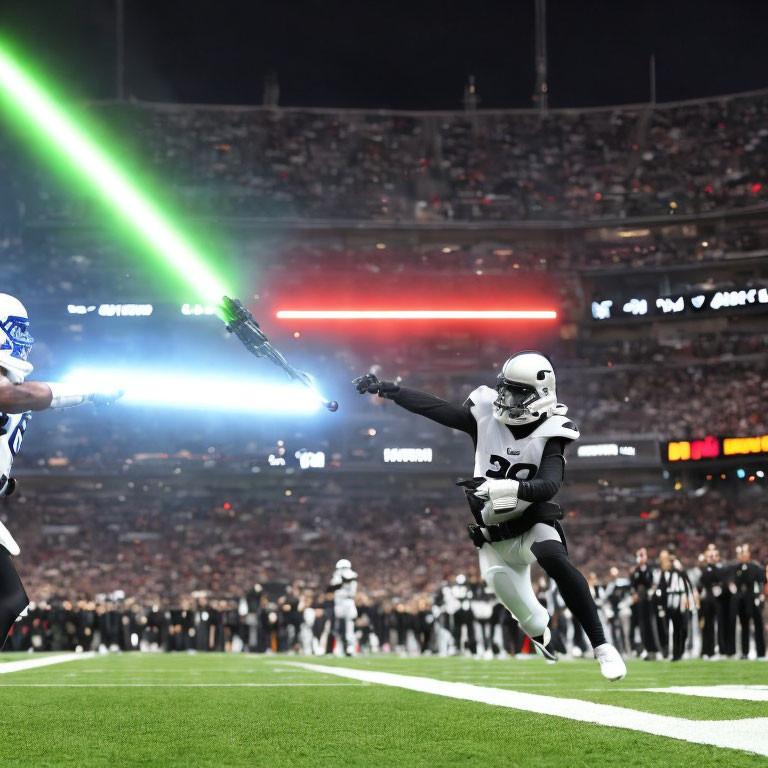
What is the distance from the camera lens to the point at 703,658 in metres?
16.2

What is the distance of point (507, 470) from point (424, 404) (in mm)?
565

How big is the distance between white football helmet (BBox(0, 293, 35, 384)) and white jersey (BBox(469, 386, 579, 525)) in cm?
236

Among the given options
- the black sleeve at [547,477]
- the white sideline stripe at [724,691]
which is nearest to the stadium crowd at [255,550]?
the white sideline stripe at [724,691]

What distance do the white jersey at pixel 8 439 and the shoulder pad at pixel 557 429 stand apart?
2665 mm

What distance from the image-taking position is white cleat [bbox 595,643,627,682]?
18.6 ft

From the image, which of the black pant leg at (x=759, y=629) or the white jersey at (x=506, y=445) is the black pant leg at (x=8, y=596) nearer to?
the white jersey at (x=506, y=445)

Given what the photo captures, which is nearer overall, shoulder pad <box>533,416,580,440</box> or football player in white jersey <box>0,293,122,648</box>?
football player in white jersey <box>0,293,122,648</box>

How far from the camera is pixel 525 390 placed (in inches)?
236

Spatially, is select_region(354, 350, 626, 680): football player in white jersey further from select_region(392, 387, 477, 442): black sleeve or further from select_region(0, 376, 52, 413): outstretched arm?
select_region(0, 376, 52, 413): outstretched arm

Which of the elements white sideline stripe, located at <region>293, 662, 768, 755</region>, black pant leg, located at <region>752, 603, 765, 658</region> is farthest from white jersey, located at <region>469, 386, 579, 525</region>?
black pant leg, located at <region>752, 603, 765, 658</region>

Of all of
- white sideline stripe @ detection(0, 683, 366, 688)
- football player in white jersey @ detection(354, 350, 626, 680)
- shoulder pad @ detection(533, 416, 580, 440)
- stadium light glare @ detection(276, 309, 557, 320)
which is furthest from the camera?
stadium light glare @ detection(276, 309, 557, 320)

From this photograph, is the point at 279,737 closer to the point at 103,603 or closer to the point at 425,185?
the point at 103,603

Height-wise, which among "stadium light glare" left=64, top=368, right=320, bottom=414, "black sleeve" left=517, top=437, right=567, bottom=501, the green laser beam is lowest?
"black sleeve" left=517, top=437, right=567, bottom=501

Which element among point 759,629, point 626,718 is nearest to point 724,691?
point 626,718
